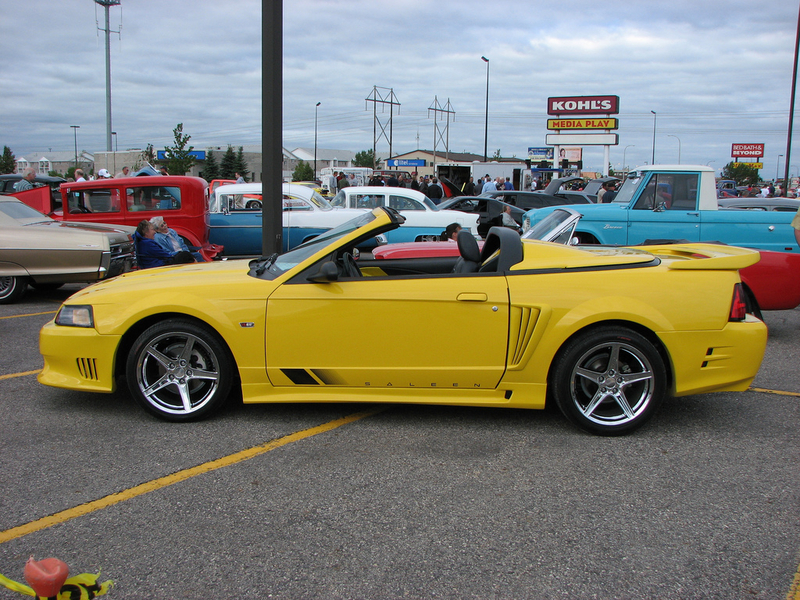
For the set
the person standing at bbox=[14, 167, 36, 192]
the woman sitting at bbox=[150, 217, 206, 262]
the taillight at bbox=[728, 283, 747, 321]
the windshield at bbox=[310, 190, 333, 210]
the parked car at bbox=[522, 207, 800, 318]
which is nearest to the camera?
the taillight at bbox=[728, 283, 747, 321]

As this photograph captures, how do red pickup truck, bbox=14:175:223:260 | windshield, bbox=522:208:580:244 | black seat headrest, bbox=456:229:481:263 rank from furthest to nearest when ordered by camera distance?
1. red pickup truck, bbox=14:175:223:260
2. windshield, bbox=522:208:580:244
3. black seat headrest, bbox=456:229:481:263

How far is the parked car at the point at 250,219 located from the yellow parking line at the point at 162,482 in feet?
29.6

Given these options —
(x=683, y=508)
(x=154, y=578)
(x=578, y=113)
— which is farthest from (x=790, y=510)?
(x=578, y=113)

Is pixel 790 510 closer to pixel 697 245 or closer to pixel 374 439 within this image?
pixel 374 439

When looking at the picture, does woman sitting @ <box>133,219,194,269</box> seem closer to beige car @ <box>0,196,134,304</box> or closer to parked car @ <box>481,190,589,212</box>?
beige car @ <box>0,196,134,304</box>

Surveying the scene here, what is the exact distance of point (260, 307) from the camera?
4.17m

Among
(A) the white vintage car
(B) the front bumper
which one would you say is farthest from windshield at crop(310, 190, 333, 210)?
(B) the front bumper

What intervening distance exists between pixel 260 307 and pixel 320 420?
0.89 m

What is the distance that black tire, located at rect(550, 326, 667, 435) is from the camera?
13.4ft

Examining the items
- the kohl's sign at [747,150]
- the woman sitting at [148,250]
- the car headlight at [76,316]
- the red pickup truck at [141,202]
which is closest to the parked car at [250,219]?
the red pickup truck at [141,202]

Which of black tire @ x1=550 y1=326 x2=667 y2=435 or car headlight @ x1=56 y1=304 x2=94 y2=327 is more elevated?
car headlight @ x1=56 y1=304 x2=94 y2=327

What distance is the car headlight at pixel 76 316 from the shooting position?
14.1 ft

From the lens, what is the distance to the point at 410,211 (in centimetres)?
1384

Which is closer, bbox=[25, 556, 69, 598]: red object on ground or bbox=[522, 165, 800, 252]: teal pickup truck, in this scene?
bbox=[25, 556, 69, 598]: red object on ground
